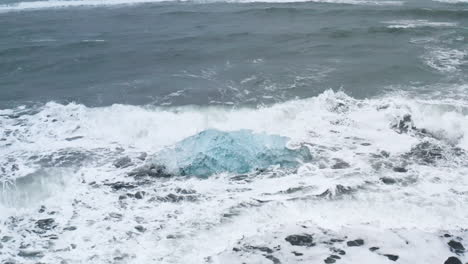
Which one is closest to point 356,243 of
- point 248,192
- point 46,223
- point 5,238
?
point 248,192

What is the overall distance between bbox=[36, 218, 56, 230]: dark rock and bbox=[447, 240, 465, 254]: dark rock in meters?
7.59

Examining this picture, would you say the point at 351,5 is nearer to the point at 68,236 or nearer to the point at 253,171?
the point at 253,171

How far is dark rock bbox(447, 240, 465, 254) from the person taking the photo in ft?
22.2

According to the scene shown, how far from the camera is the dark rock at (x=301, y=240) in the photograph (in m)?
7.08

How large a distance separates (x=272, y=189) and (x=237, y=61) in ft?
30.4

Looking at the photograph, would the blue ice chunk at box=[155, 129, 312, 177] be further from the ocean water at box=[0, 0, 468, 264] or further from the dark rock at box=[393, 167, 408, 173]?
the dark rock at box=[393, 167, 408, 173]

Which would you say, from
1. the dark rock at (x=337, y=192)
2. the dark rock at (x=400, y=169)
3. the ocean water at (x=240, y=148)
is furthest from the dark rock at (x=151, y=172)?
the dark rock at (x=400, y=169)

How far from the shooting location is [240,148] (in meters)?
9.62

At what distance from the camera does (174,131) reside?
1143 centimetres

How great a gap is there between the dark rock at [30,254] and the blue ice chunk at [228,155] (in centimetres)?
327

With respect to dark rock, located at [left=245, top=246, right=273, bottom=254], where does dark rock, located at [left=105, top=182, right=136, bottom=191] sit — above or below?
above

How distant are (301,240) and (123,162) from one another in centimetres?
504

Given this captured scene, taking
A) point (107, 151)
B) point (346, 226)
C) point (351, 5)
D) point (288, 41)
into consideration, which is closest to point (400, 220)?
point (346, 226)

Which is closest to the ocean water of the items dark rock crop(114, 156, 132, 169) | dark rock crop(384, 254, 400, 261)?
dark rock crop(384, 254, 400, 261)
